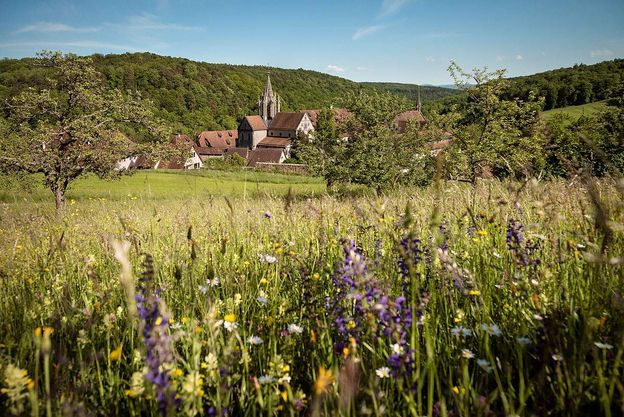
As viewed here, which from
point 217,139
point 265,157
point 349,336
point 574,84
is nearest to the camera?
point 349,336

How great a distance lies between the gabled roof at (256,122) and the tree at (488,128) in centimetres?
10320

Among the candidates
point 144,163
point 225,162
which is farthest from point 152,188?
point 225,162

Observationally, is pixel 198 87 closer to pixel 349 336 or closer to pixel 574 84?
pixel 574 84

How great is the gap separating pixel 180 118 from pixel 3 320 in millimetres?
128835

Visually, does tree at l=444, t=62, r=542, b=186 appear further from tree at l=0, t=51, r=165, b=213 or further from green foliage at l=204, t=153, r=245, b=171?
green foliage at l=204, t=153, r=245, b=171

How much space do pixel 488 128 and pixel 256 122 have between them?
348ft

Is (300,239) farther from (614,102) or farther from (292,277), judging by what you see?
(614,102)

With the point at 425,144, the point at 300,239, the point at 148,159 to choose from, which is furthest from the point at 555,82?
the point at 300,239

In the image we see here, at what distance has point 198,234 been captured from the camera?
466 centimetres

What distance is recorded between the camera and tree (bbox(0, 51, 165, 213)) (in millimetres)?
14648

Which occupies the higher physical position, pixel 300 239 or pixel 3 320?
pixel 300 239


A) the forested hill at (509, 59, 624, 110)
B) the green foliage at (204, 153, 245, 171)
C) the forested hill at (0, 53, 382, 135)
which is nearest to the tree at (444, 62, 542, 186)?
the green foliage at (204, 153, 245, 171)

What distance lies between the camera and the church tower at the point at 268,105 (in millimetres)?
124812

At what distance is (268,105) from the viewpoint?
4973 inches
